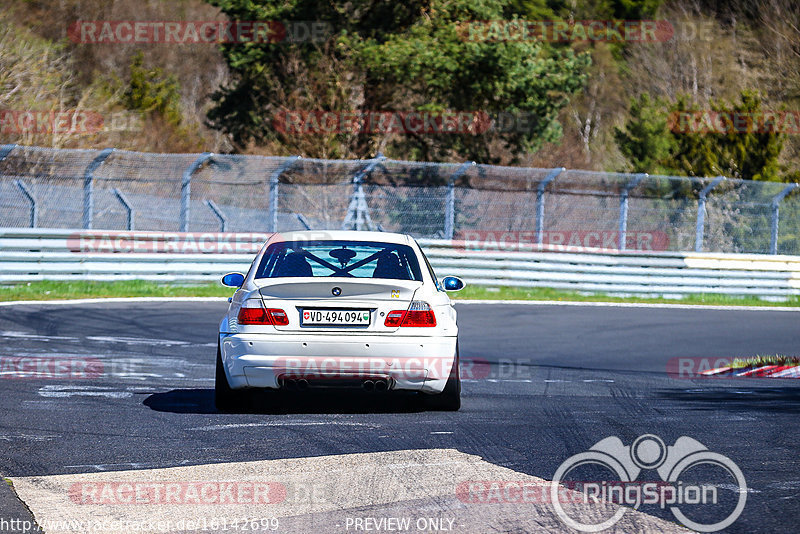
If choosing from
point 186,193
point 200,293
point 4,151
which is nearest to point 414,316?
point 200,293

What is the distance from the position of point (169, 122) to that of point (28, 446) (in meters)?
36.0

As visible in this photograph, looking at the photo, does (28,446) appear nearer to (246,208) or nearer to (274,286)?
(274,286)

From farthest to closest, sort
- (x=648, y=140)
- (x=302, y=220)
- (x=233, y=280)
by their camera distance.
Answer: (x=648, y=140)
(x=302, y=220)
(x=233, y=280)

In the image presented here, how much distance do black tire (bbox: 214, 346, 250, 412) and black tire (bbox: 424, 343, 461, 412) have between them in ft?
4.40

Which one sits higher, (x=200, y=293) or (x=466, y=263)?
(x=466, y=263)

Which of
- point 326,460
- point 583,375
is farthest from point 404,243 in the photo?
point 583,375

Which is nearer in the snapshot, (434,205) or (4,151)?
(4,151)

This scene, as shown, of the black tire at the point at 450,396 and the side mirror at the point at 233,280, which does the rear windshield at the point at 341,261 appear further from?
the black tire at the point at 450,396

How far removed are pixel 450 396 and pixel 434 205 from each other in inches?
605

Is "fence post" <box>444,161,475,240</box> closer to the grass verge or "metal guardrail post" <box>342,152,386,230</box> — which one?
the grass verge

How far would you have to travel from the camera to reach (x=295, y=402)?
901 centimetres

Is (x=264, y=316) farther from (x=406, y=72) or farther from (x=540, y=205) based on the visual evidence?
(x=406, y=72)

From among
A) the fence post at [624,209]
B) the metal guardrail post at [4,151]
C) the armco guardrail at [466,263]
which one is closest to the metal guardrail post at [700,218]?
the armco guardrail at [466,263]

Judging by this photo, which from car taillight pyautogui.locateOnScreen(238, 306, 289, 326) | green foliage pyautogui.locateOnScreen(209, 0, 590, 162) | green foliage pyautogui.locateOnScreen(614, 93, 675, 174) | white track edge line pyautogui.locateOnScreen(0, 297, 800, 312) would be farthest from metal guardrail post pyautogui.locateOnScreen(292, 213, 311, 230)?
green foliage pyautogui.locateOnScreen(614, 93, 675, 174)
